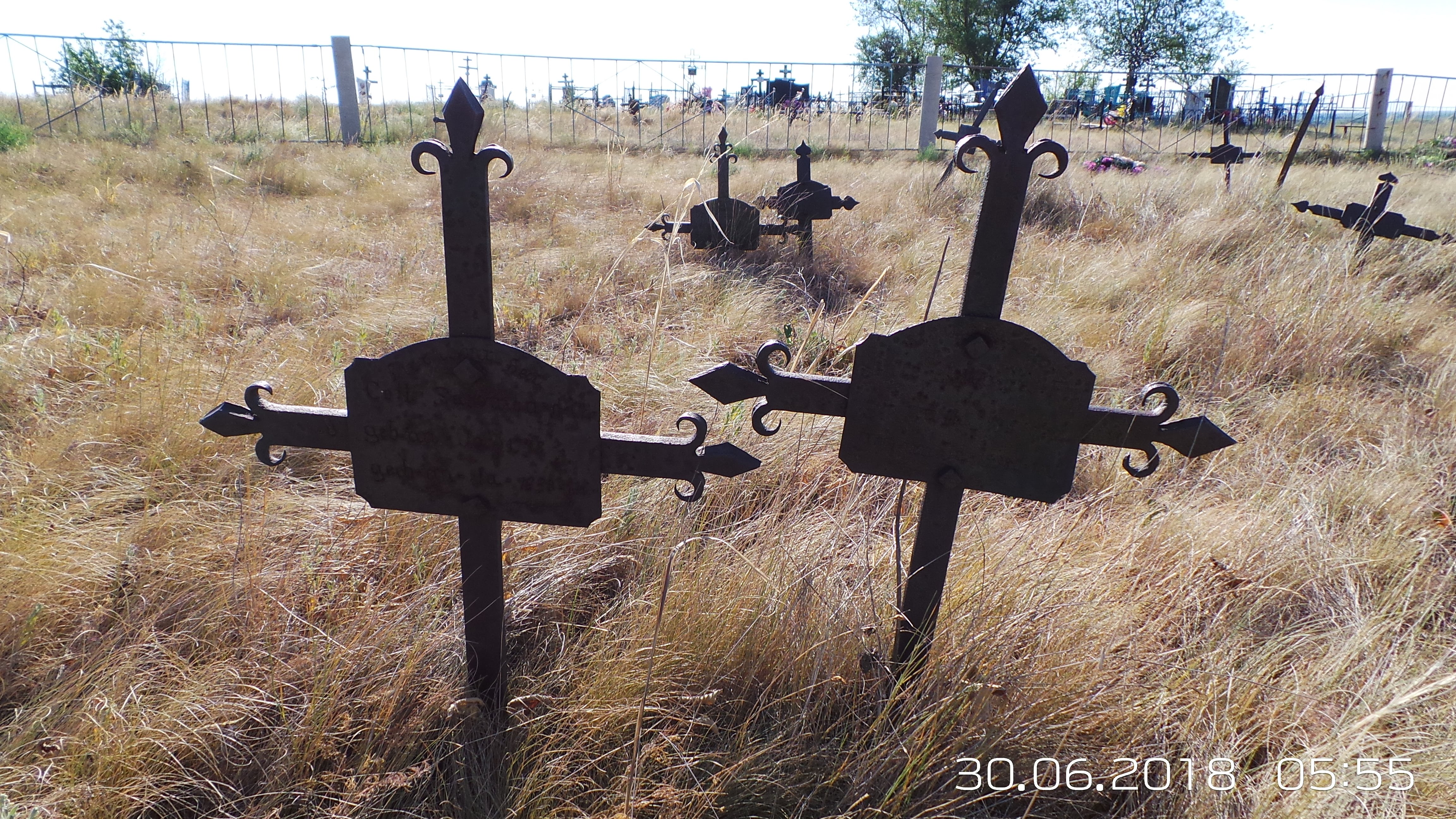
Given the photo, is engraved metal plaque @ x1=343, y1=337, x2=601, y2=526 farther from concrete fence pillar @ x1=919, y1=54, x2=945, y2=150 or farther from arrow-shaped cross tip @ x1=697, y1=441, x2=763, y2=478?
concrete fence pillar @ x1=919, y1=54, x2=945, y2=150

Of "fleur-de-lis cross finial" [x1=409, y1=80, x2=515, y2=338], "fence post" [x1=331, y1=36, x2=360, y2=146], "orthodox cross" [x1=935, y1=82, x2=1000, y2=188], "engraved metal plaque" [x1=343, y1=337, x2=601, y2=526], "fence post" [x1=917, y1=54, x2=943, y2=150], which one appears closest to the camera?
"fleur-de-lis cross finial" [x1=409, y1=80, x2=515, y2=338]

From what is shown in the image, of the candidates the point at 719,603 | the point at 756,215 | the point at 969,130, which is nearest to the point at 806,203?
the point at 756,215

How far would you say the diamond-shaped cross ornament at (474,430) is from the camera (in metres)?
1.33

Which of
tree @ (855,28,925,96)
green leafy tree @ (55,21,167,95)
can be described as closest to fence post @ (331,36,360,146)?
green leafy tree @ (55,21,167,95)

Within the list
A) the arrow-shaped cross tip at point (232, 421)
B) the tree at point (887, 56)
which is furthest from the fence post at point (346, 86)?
the tree at point (887, 56)

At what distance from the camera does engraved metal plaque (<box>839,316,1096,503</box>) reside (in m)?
1.37

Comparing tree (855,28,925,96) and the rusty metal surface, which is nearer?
the rusty metal surface

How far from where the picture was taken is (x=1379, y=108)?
16.9 m

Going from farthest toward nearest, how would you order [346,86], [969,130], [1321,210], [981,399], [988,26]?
1. [988,26]
2. [346,86]
3. [969,130]
4. [1321,210]
5. [981,399]

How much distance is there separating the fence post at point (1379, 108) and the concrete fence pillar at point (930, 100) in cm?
927

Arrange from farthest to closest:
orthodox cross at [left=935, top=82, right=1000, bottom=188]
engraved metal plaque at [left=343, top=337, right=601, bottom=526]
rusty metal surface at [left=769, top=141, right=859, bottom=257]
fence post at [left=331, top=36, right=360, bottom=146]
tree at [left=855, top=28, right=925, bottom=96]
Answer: tree at [left=855, top=28, right=925, bottom=96], fence post at [left=331, top=36, right=360, bottom=146], orthodox cross at [left=935, top=82, right=1000, bottom=188], rusty metal surface at [left=769, top=141, right=859, bottom=257], engraved metal plaque at [left=343, top=337, right=601, bottom=526]

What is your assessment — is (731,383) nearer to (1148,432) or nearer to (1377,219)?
(1148,432)

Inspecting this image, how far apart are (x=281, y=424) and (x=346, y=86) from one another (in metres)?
14.7
